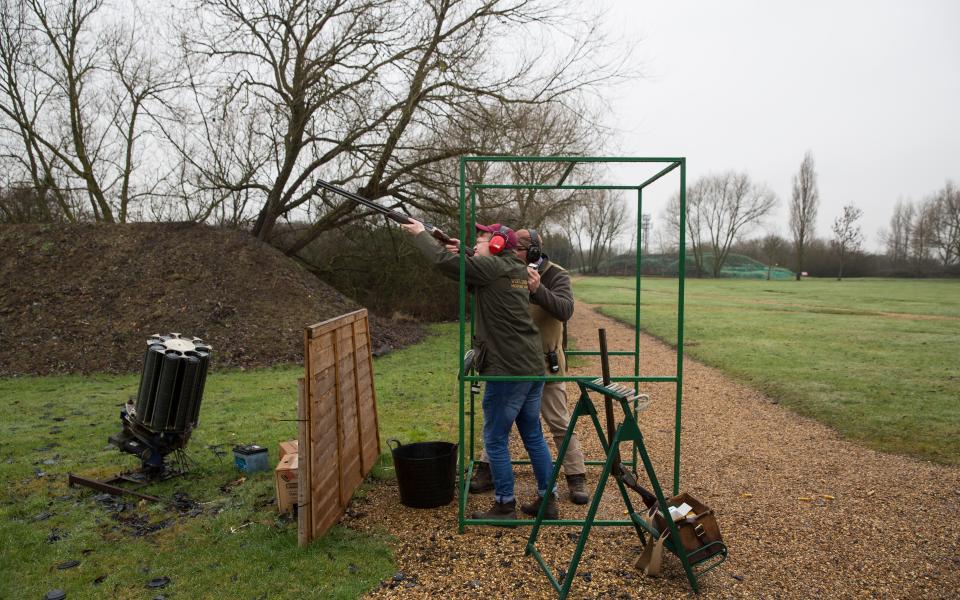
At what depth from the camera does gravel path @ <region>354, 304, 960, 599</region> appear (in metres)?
3.78

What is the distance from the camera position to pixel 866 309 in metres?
26.6

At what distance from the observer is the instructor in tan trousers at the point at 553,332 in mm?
4724

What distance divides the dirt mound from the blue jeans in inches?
333

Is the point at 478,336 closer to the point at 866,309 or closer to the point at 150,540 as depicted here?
the point at 150,540

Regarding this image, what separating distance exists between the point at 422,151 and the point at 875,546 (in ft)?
46.6

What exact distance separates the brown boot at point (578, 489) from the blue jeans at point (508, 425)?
20.9 inches

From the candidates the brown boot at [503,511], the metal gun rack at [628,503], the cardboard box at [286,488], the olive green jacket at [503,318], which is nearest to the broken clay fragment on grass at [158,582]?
the cardboard box at [286,488]

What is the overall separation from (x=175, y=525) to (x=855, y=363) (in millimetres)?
12508

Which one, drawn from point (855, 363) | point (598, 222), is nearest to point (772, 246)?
point (598, 222)

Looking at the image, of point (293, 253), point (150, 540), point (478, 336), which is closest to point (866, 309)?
point (293, 253)

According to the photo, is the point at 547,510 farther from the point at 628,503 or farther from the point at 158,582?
the point at 158,582

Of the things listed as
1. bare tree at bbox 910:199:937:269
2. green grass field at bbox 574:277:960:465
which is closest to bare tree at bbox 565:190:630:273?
green grass field at bbox 574:277:960:465

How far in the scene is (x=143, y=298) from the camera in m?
13.6

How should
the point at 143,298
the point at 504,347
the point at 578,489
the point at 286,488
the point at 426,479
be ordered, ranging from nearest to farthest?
the point at 504,347, the point at 286,488, the point at 426,479, the point at 578,489, the point at 143,298
